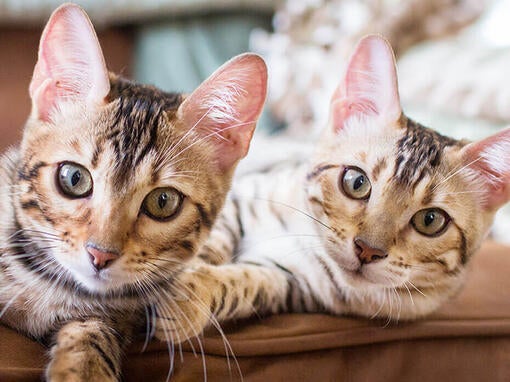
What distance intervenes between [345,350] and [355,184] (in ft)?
0.94

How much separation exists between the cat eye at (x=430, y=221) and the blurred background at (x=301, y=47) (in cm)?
62

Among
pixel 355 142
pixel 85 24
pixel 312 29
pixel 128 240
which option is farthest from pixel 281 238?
pixel 312 29

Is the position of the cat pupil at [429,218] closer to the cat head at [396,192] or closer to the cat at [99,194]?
the cat head at [396,192]

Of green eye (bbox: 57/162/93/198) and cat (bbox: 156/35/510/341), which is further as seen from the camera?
cat (bbox: 156/35/510/341)

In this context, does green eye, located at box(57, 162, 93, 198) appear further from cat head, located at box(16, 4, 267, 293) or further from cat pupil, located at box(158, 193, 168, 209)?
cat pupil, located at box(158, 193, 168, 209)

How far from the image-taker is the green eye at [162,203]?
2.88 ft

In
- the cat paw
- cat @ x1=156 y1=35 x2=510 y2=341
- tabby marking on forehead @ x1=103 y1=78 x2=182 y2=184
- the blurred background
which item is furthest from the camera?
the blurred background

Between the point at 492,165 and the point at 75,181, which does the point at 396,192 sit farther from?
the point at 75,181

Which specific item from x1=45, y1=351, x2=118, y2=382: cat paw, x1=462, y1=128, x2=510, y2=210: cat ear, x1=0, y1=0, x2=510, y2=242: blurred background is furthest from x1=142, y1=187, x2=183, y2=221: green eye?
x1=0, y1=0, x2=510, y2=242: blurred background

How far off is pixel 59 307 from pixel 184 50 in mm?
1511

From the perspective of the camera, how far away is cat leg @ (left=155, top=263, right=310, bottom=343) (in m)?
0.89

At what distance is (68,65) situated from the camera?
92cm

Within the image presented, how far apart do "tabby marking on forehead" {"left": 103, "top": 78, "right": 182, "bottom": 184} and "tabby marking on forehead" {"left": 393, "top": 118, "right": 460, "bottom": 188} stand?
40 centimetres

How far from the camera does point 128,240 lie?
0.84 meters
